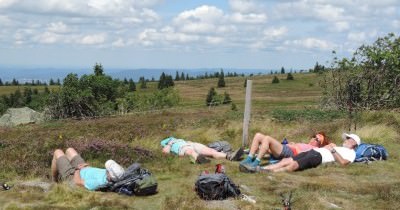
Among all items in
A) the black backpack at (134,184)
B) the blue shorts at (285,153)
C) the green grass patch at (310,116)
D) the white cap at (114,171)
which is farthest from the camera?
the green grass patch at (310,116)

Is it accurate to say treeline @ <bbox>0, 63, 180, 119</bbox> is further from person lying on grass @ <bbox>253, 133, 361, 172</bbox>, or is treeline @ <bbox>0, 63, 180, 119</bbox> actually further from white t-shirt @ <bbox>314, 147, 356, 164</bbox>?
white t-shirt @ <bbox>314, 147, 356, 164</bbox>

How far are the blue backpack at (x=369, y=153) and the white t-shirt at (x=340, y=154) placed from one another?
0.66ft

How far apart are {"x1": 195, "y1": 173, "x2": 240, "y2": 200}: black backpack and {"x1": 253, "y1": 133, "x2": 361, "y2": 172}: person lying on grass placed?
6.26 feet

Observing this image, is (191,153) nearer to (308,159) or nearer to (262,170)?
(262,170)

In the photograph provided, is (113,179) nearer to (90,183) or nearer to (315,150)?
(90,183)

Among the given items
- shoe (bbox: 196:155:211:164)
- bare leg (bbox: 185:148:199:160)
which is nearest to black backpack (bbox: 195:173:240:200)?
shoe (bbox: 196:155:211:164)

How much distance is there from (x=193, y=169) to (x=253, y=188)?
1978 millimetres

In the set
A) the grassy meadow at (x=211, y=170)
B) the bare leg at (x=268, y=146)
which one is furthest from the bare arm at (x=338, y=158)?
the bare leg at (x=268, y=146)

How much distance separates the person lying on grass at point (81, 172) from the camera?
8625 millimetres

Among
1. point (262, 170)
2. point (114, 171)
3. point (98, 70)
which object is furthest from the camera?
point (98, 70)

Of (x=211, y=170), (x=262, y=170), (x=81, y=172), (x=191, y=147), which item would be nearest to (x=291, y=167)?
(x=262, y=170)

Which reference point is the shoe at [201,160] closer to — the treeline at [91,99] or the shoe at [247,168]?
the shoe at [247,168]

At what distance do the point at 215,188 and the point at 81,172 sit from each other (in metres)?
2.64

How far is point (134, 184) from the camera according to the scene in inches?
327
